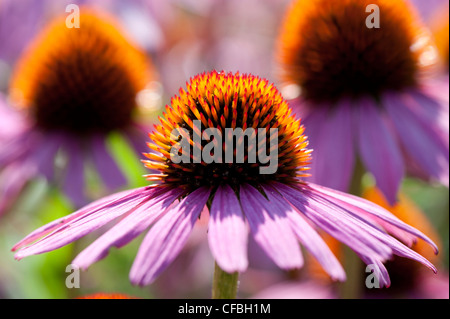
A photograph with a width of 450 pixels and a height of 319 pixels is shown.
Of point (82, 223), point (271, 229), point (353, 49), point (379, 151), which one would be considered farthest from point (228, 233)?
point (353, 49)

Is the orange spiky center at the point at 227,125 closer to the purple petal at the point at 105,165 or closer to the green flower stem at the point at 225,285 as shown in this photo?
the green flower stem at the point at 225,285

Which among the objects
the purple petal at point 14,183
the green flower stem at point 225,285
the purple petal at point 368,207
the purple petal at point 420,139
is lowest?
the green flower stem at point 225,285

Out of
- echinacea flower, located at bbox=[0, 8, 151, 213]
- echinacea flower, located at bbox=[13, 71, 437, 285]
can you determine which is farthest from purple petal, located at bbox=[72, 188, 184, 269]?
echinacea flower, located at bbox=[0, 8, 151, 213]

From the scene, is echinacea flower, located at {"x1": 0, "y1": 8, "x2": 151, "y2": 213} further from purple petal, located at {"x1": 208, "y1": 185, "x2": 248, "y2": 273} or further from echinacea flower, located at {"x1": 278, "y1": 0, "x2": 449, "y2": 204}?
purple petal, located at {"x1": 208, "y1": 185, "x2": 248, "y2": 273}

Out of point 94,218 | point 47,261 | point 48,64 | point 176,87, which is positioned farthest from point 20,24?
point 94,218

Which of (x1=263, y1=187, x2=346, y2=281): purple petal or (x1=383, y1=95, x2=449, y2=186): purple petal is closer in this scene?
(x1=263, y1=187, x2=346, y2=281): purple petal

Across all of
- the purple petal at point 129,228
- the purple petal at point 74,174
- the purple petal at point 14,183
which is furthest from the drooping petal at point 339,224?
the purple petal at point 14,183

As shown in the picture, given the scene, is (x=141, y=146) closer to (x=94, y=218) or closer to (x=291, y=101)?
(x=291, y=101)
